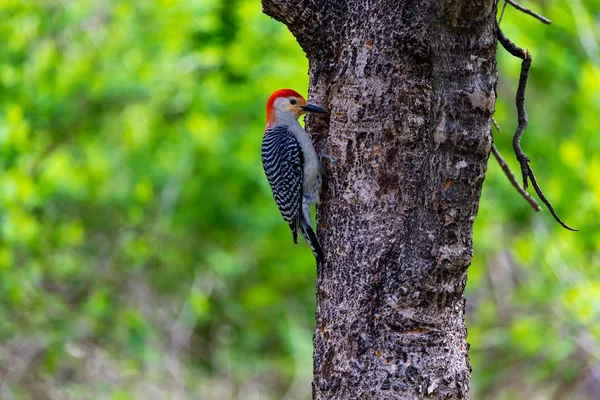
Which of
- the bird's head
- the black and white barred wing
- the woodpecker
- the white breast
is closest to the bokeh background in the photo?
the bird's head

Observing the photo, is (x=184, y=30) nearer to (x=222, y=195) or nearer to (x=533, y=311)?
(x=222, y=195)

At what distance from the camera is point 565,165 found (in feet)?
21.4

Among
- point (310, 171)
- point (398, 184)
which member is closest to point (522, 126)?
point (398, 184)

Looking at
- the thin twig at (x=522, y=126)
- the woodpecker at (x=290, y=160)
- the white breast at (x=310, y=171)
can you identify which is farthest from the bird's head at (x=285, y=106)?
the thin twig at (x=522, y=126)

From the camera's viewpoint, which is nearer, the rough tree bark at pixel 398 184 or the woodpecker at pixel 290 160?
the rough tree bark at pixel 398 184

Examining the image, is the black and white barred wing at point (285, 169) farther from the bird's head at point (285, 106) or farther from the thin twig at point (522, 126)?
the thin twig at point (522, 126)

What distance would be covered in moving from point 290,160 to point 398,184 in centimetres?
161

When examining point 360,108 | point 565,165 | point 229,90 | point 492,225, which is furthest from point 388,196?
point 492,225

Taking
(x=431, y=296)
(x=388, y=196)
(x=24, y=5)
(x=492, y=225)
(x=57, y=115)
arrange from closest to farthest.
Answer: (x=431, y=296) → (x=388, y=196) → (x=24, y=5) → (x=57, y=115) → (x=492, y=225)

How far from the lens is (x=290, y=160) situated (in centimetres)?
442

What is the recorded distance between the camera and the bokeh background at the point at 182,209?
6.57 meters

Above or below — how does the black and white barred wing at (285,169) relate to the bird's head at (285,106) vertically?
below

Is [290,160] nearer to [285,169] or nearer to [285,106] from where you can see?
[285,169]

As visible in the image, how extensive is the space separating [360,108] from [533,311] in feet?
17.6
